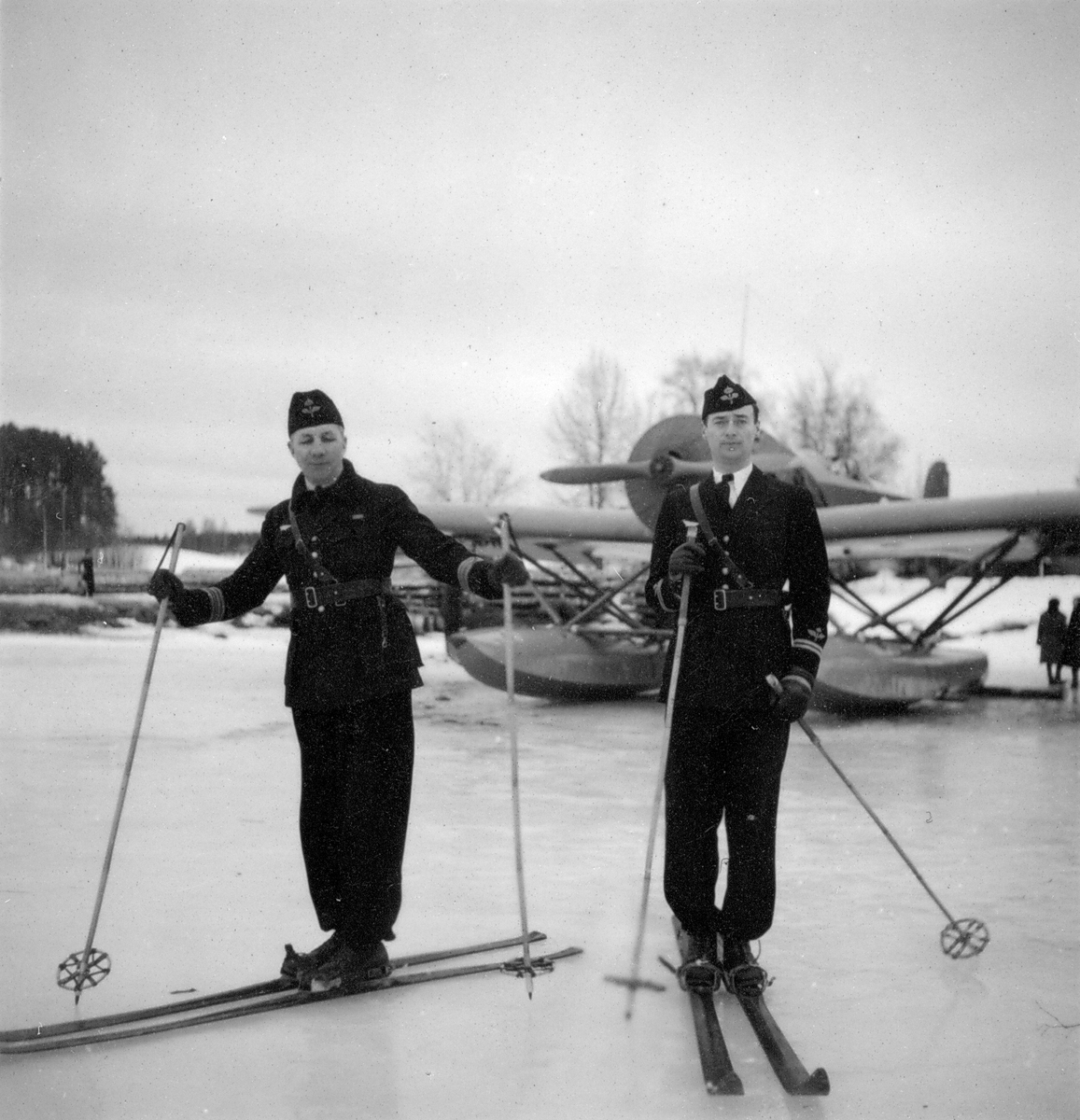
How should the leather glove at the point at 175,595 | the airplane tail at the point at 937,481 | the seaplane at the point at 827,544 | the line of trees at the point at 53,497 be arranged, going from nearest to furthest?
1. the leather glove at the point at 175,595
2. the line of trees at the point at 53,497
3. the seaplane at the point at 827,544
4. the airplane tail at the point at 937,481

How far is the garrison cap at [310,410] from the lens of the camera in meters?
3.34

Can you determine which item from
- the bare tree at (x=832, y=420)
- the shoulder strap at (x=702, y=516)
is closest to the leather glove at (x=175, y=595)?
the shoulder strap at (x=702, y=516)

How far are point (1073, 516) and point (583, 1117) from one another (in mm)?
9034

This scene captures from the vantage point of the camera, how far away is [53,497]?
671 cm

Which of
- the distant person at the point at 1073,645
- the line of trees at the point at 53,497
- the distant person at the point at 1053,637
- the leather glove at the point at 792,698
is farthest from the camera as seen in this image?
the distant person at the point at 1053,637

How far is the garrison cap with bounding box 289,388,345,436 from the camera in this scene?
3340 millimetres

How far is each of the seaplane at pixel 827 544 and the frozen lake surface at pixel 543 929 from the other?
8.13 feet

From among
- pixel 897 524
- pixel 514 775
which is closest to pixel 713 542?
pixel 514 775

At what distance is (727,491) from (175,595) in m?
1.79

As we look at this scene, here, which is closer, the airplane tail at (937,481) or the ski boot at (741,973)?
the ski boot at (741,973)

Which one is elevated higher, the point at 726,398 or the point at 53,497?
the point at 726,398

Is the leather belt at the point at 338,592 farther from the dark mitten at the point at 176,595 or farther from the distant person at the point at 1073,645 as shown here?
the distant person at the point at 1073,645

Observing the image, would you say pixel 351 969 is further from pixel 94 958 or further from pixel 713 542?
pixel 713 542

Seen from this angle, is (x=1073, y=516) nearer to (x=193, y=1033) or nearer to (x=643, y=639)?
(x=643, y=639)
